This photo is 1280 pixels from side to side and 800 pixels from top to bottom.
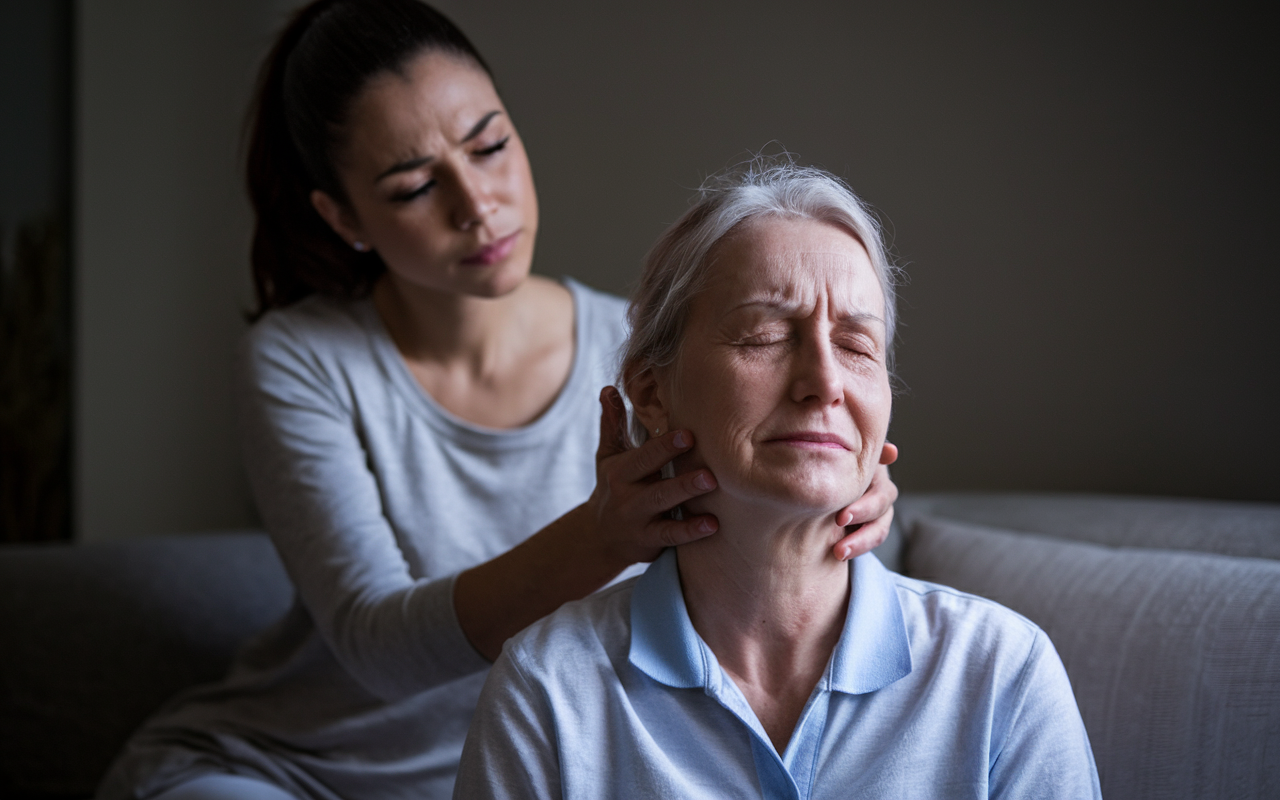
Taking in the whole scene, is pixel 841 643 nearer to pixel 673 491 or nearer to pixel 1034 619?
pixel 673 491

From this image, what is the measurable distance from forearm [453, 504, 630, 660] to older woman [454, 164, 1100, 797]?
0.07m

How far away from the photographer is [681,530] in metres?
1.08

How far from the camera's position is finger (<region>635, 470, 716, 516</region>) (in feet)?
3.40

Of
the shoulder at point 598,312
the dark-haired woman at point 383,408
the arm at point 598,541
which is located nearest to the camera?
the arm at point 598,541

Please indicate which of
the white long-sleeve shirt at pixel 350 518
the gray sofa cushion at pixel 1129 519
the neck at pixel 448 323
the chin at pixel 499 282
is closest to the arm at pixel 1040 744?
the gray sofa cushion at pixel 1129 519

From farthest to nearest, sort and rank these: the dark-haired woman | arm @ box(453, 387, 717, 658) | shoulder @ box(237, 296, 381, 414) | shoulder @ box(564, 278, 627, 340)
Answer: shoulder @ box(564, 278, 627, 340), shoulder @ box(237, 296, 381, 414), the dark-haired woman, arm @ box(453, 387, 717, 658)

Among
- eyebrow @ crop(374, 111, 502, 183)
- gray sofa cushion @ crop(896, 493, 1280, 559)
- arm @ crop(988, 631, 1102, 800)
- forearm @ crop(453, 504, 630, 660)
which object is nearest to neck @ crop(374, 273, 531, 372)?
eyebrow @ crop(374, 111, 502, 183)

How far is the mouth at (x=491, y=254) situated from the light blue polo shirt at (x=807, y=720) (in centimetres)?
63

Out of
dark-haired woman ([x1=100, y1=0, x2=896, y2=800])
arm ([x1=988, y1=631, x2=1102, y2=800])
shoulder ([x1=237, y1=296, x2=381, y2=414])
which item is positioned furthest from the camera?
shoulder ([x1=237, y1=296, x2=381, y2=414])

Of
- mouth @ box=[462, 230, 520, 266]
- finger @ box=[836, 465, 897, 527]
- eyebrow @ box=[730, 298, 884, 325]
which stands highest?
mouth @ box=[462, 230, 520, 266]

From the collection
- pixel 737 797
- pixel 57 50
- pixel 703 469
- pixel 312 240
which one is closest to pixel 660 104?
pixel 312 240

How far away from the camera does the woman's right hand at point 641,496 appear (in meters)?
1.06

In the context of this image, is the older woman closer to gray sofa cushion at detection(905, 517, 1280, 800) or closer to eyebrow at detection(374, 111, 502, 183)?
gray sofa cushion at detection(905, 517, 1280, 800)

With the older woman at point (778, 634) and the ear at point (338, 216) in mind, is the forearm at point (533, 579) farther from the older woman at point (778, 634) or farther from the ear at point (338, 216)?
the ear at point (338, 216)
